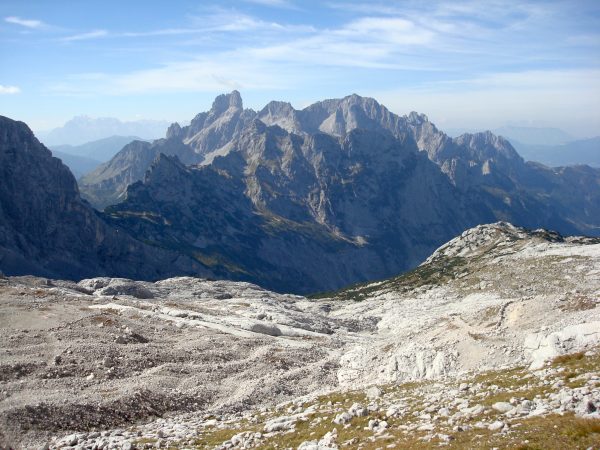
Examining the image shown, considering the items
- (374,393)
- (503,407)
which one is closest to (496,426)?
(503,407)

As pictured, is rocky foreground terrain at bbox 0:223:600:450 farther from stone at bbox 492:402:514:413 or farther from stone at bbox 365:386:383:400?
stone at bbox 365:386:383:400

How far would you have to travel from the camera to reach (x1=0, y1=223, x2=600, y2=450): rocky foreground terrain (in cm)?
2234

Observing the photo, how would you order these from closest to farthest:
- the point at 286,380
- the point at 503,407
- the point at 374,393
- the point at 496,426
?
the point at 496,426 < the point at 503,407 < the point at 374,393 < the point at 286,380

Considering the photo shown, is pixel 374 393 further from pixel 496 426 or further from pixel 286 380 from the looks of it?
pixel 286 380

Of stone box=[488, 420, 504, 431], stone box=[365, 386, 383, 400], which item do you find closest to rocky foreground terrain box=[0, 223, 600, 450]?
stone box=[488, 420, 504, 431]

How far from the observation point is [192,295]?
13650 centimetres

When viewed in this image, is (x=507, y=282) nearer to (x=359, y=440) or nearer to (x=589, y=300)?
(x=589, y=300)

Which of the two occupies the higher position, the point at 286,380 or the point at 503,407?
the point at 503,407

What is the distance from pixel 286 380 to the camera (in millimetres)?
45438

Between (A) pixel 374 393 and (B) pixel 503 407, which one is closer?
(B) pixel 503 407

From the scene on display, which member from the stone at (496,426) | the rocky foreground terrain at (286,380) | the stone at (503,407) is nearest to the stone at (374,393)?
the rocky foreground terrain at (286,380)

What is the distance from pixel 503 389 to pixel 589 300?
71.4ft

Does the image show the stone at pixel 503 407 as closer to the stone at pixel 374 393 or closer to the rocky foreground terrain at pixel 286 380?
the rocky foreground terrain at pixel 286 380

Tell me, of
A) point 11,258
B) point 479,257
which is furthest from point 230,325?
point 11,258
